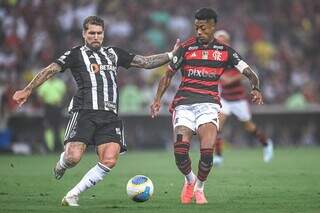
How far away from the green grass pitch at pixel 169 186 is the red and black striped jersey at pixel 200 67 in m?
1.40

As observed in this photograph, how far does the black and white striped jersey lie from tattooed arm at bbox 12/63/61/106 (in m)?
0.12

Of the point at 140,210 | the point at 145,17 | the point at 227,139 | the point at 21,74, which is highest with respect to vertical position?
the point at 145,17

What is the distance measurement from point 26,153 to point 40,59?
9.07ft

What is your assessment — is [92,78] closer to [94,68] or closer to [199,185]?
[94,68]

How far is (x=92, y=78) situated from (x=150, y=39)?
1637cm

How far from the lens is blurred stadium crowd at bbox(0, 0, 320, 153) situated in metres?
26.2

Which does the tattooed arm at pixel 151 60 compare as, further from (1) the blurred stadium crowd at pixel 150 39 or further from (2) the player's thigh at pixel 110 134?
(1) the blurred stadium crowd at pixel 150 39

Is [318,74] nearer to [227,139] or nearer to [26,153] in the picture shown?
[227,139]

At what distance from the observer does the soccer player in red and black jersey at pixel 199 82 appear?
Result: 11992 mm

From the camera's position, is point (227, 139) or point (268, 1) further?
point (268, 1)

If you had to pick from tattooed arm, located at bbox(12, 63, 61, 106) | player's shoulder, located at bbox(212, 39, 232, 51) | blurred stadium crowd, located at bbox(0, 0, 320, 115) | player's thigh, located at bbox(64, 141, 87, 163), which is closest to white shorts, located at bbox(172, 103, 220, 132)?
player's shoulder, located at bbox(212, 39, 232, 51)

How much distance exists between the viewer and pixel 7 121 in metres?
25.6

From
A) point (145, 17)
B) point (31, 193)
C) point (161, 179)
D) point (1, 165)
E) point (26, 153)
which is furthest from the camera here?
point (145, 17)

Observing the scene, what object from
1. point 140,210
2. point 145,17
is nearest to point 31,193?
point 140,210
